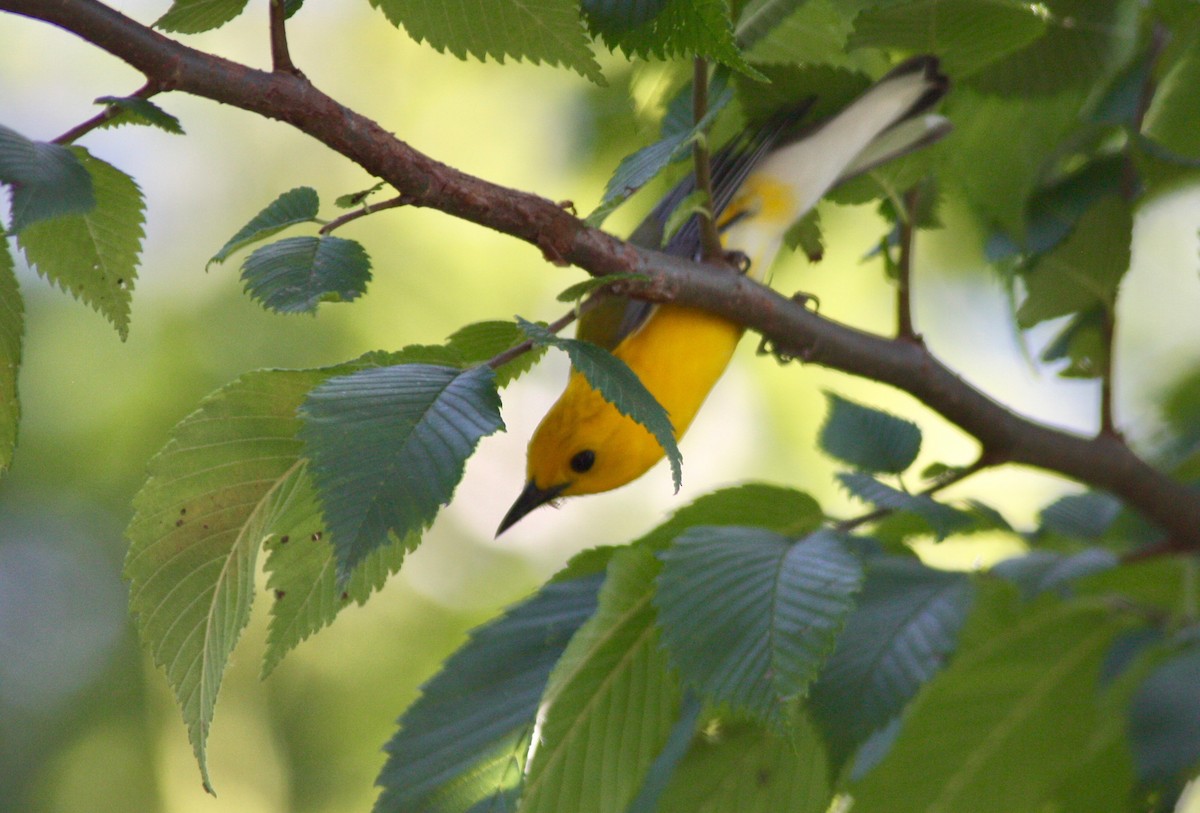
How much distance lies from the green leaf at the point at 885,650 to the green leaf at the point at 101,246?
65 cm

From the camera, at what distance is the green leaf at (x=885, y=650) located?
867 millimetres

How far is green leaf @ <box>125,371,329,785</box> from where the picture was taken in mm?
707

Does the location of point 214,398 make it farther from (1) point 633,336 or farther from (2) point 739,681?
(1) point 633,336

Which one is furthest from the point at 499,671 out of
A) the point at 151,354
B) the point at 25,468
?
the point at 25,468

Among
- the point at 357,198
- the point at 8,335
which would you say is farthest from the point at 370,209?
the point at 8,335

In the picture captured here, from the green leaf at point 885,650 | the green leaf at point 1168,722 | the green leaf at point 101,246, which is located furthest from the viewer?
the green leaf at point 1168,722

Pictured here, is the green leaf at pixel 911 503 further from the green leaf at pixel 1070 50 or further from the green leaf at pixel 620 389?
the green leaf at pixel 1070 50

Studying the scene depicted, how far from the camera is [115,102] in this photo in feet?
2.19

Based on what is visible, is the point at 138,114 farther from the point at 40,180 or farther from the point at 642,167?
the point at 642,167

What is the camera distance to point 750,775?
97cm

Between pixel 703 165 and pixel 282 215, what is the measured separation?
12.8 inches

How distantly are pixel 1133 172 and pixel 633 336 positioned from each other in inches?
25.3

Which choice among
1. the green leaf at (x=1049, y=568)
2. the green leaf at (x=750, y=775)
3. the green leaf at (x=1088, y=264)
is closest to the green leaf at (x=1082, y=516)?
the green leaf at (x=1049, y=568)

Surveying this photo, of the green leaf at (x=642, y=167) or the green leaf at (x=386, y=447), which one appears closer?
the green leaf at (x=386, y=447)
